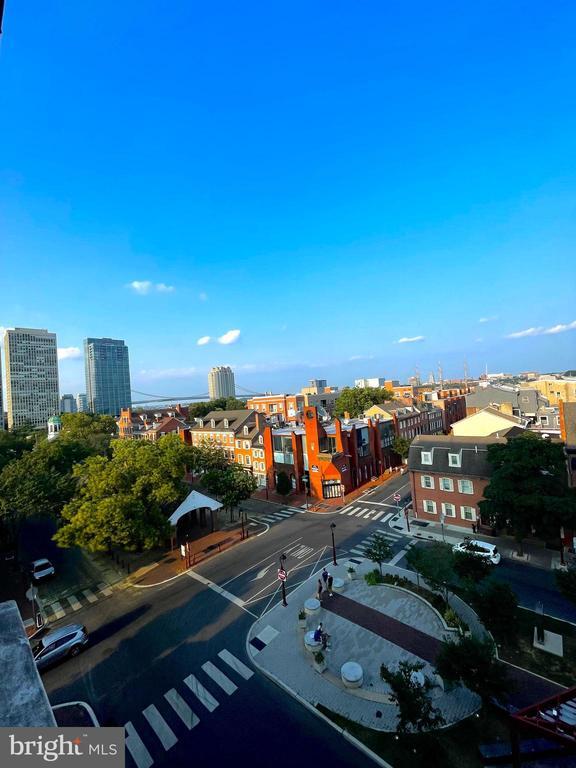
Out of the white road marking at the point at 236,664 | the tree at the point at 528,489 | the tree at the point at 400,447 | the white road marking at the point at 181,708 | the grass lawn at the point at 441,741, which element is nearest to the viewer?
the grass lawn at the point at 441,741

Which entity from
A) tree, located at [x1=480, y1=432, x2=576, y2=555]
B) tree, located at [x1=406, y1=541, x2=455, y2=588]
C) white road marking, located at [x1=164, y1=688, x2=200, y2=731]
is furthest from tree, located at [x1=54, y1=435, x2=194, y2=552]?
tree, located at [x1=480, y1=432, x2=576, y2=555]

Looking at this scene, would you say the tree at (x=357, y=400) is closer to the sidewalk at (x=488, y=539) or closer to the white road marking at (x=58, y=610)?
the sidewalk at (x=488, y=539)

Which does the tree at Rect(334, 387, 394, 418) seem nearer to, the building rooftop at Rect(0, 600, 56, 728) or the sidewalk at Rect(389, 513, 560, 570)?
the sidewalk at Rect(389, 513, 560, 570)

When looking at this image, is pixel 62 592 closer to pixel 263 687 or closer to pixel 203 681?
pixel 203 681

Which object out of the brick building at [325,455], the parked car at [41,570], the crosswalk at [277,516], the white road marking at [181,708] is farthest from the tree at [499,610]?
the parked car at [41,570]

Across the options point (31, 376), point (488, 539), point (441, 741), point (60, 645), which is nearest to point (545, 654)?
point (441, 741)

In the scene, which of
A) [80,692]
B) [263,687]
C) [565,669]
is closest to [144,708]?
[80,692]
